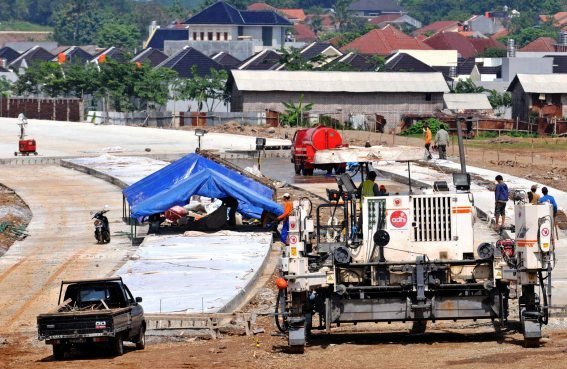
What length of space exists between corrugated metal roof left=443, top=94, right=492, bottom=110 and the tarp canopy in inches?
2192

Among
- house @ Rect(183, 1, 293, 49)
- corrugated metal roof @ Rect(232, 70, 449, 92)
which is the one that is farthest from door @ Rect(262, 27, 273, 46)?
corrugated metal roof @ Rect(232, 70, 449, 92)

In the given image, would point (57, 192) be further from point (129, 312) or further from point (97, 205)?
point (129, 312)

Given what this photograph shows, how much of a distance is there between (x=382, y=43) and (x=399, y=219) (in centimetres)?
14601

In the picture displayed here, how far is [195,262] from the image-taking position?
30.6 m

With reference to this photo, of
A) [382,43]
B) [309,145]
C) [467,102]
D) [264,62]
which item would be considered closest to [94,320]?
[309,145]

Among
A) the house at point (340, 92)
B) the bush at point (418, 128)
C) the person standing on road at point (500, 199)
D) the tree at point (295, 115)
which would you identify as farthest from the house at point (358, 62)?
the person standing on road at point (500, 199)

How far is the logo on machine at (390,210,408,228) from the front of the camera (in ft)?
69.3

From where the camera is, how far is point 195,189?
118 feet

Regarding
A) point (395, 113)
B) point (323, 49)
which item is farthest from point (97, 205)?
point (323, 49)

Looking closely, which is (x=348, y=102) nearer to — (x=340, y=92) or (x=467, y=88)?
(x=340, y=92)

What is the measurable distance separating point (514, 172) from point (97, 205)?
56.9 feet

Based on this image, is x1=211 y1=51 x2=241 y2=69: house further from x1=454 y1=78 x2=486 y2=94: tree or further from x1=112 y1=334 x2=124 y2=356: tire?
x1=112 y1=334 x2=124 y2=356: tire

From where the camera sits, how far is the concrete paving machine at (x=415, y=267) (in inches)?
789

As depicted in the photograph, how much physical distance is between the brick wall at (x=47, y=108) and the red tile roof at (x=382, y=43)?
242ft
